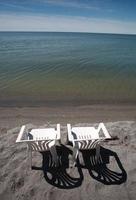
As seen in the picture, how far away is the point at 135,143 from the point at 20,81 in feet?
32.0

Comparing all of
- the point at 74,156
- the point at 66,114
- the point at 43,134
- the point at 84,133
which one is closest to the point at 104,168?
the point at 74,156

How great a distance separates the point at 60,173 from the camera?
4555 millimetres

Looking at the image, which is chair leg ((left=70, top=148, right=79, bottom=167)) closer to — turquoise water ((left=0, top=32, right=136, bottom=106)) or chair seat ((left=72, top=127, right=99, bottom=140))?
chair seat ((left=72, top=127, right=99, bottom=140))

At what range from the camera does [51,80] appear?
14.0 metres

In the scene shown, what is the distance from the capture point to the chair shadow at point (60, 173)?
13.9ft

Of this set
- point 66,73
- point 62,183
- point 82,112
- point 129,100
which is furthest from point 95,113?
point 66,73

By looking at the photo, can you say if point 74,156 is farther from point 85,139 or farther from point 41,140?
point 41,140

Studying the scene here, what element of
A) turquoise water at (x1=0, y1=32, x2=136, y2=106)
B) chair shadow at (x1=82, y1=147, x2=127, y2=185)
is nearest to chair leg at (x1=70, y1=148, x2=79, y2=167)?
chair shadow at (x1=82, y1=147, x2=127, y2=185)

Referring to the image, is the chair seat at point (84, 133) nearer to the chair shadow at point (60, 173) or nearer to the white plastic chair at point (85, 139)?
the white plastic chair at point (85, 139)

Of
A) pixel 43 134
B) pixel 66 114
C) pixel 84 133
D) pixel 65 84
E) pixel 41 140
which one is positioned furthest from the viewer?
pixel 65 84

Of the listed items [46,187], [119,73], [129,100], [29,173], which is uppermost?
[119,73]

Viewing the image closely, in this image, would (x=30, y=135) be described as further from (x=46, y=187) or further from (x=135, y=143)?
(x=135, y=143)

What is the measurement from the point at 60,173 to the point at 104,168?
1.12 meters

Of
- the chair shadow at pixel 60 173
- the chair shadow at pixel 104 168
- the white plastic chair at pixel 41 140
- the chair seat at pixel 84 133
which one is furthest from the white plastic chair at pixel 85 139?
the white plastic chair at pixel 41 140
